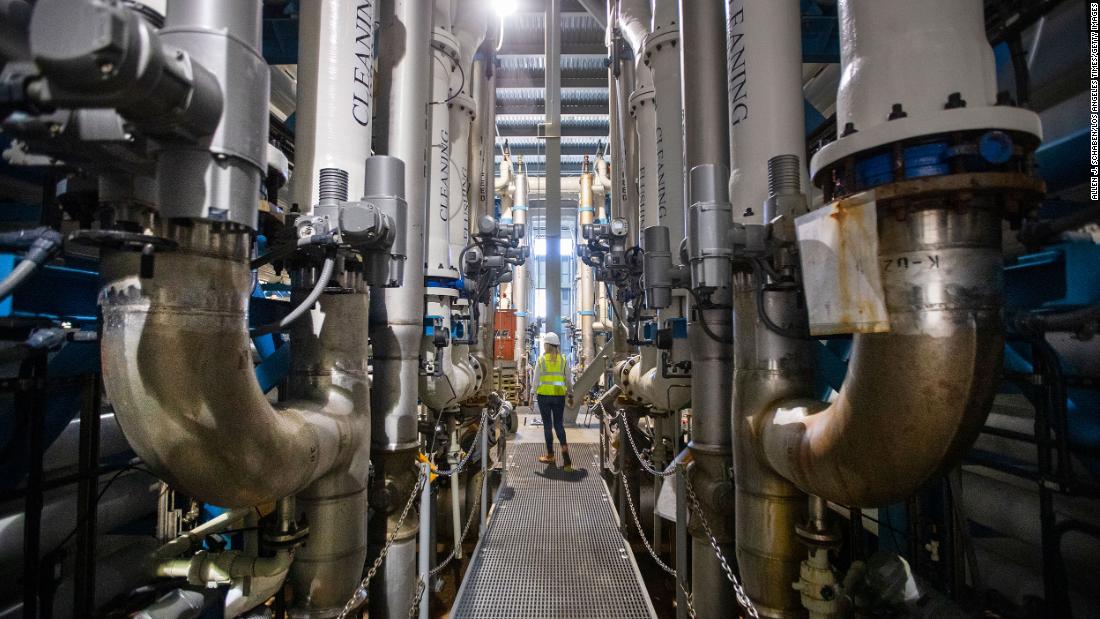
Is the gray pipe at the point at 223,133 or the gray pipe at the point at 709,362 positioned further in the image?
the gray pipe at the point at 709,362

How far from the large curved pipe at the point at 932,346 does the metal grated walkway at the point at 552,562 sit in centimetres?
215

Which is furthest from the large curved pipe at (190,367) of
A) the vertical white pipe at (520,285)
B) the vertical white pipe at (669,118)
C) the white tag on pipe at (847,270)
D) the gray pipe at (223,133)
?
the vertical white pipe at (520,285)

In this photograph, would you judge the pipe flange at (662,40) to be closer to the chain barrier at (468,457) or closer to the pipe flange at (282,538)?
the chain barrier at (468,457)

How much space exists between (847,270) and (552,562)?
2962 millimetres

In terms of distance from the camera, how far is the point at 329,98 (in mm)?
1939

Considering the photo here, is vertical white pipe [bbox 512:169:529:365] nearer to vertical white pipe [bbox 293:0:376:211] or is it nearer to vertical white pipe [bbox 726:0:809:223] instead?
vertical white pipe [bbox 293:0:376:211]

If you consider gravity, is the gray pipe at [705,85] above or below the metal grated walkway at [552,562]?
above

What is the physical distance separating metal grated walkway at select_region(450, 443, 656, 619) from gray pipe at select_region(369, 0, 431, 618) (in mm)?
632

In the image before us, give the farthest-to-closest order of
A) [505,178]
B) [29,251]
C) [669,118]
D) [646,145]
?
[505,178] → [646,145] → [669,118] → [29,251]

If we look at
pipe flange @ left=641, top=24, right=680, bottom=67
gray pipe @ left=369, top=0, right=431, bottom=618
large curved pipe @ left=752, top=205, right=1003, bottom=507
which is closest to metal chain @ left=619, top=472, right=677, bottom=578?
gray pipe @ left=369, top=0, right=431, bottom=618

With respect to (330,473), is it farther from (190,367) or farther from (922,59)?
(922,59)

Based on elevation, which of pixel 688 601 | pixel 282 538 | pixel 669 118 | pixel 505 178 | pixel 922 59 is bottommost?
pixel 688 601

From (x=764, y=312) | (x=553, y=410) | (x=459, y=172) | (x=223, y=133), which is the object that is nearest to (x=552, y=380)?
(x=553, y=410)

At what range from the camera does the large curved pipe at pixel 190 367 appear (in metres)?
1.03
